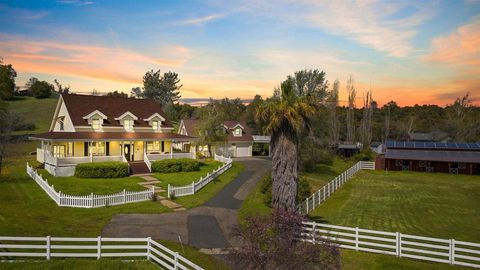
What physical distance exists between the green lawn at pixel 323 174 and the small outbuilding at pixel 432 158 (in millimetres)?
7624

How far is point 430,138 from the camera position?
302 ft

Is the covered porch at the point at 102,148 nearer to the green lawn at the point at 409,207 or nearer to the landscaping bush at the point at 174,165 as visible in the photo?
the landscaping bush at the point at 174,165

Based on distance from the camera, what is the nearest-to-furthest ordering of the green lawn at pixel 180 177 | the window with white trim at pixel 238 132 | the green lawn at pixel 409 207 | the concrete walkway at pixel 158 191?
the green lawn at pixel 409 207 → the concrete walkway at pixel 158 191 → the green lawn at pixel 180 177 → the window with white trim at pixel 238 132

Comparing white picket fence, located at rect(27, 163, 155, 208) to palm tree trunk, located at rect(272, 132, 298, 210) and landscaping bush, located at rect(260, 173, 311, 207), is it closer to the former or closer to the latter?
landscaping bush, located at rect(260, 173, 311, 207)

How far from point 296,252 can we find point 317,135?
171 feet

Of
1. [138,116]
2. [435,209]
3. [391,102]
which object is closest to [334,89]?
[138,116]

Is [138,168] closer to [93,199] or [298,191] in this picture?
[93,199]

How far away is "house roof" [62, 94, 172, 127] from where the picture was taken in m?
42.9

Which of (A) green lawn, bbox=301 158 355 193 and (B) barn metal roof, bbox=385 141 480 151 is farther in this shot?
(B) barn metal roof, bbox=385 141 480 151

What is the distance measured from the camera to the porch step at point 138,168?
38.6 metres

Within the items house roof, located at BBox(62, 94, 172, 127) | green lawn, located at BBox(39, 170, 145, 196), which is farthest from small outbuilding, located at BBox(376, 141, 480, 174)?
green lawn, located at BBox(39, 170, 145, 196)

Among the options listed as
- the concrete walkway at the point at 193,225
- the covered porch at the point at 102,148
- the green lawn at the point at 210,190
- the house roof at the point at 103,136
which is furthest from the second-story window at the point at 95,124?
the concrete walkway at the point at 193,225

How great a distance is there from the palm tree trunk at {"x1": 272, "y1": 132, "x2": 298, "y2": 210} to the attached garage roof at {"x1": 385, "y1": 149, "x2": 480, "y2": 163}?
139ft

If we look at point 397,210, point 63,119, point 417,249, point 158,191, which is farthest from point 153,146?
point 417,249
